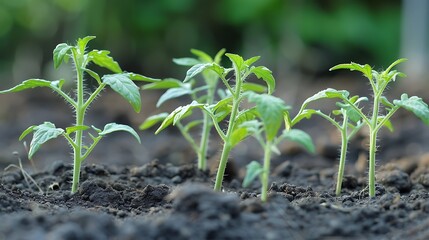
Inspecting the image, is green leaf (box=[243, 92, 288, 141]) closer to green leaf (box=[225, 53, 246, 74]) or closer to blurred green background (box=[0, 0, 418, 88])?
green leaf (box=[225, 53, 246, 74])

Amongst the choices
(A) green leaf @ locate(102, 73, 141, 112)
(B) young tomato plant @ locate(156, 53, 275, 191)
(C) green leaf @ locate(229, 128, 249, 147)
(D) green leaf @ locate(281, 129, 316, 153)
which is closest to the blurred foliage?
(B) young tomato plant @ locate(156, 53, 275, 191)

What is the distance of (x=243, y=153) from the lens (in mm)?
5227

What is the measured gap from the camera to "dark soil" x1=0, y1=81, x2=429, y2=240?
1917mm

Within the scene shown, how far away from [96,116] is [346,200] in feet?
15.0

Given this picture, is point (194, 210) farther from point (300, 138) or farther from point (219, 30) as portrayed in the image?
point (219, 30)

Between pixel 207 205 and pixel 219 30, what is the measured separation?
933 cm

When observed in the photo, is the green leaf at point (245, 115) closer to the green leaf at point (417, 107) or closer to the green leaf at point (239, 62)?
the green leaf at point (239, 62)

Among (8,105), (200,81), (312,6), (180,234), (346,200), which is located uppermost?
(312,6)

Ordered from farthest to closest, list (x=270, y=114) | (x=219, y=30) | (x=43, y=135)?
1. (x=219, y=30)
2. (x=43, y=135)
3. (x=270, y=114)

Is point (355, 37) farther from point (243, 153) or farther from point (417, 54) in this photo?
point (243, 153)

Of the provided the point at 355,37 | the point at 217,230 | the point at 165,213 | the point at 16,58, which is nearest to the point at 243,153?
the point at 165,213

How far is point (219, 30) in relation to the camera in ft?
36.6

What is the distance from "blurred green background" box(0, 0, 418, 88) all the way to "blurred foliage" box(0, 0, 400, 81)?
2 cm

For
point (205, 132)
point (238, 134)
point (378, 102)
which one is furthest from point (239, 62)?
point (205, 132)
